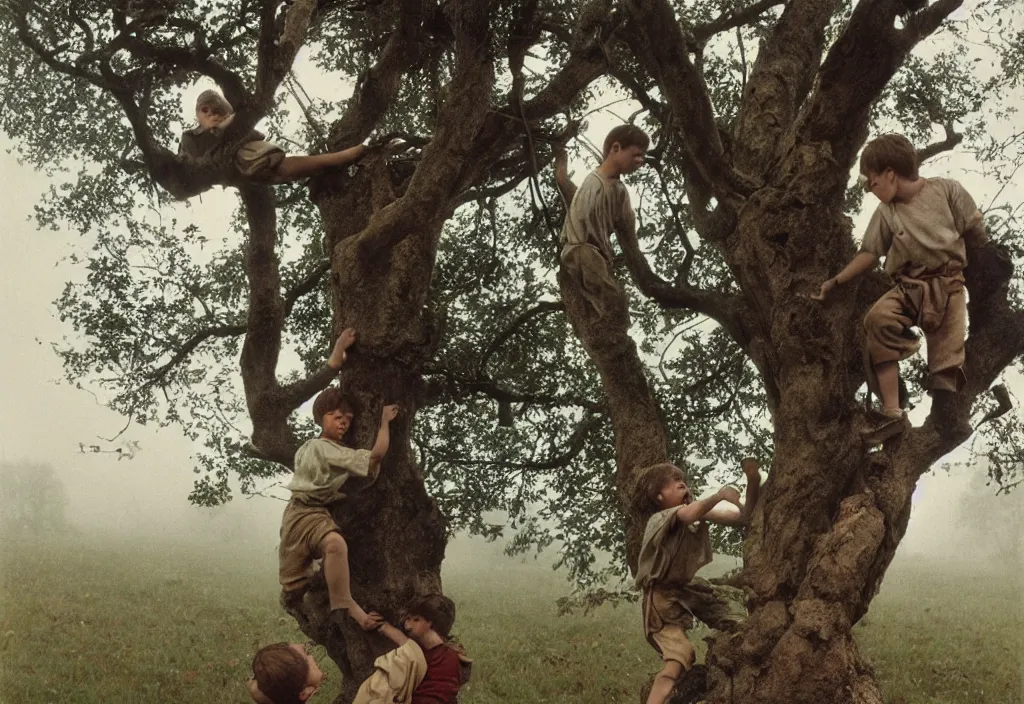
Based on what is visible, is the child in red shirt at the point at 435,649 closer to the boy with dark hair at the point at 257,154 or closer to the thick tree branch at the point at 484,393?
the thick tree branch at the point at 484,393

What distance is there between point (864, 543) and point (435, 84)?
707cm

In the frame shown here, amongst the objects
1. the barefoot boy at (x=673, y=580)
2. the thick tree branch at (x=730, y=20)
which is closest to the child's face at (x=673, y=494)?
the barefoot boy at (x=673, y=580)

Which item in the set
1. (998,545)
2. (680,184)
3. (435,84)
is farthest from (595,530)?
(998,545)

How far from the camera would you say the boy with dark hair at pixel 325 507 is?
6984mm

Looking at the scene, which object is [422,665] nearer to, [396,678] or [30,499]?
[396,678]

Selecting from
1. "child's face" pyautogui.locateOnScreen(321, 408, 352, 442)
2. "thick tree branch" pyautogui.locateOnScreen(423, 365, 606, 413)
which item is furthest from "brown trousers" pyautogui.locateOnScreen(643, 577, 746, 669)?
"thick tree branch" pyautogui.locateOnScreen(423, 365, 606, 413)

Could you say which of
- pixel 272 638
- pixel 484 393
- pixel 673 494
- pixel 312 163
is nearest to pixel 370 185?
pixel 312 163

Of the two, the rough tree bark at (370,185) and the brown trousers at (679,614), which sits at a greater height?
the rough tree bark at (370,185)

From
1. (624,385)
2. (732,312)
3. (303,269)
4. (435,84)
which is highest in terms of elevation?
(435,84)

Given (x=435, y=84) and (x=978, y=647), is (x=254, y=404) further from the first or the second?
(x=978, y=647)

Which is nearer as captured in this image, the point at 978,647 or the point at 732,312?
the point at 732,312

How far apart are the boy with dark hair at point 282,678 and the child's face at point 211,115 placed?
5562mm

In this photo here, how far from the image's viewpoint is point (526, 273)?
476 inches

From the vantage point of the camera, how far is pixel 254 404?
986 cm
